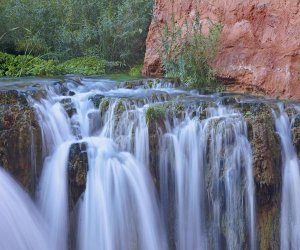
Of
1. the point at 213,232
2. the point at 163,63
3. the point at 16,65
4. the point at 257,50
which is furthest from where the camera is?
the point at 16,65

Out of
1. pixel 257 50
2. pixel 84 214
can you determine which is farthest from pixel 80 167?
pixel 257 50

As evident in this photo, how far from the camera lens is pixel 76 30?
1197cm

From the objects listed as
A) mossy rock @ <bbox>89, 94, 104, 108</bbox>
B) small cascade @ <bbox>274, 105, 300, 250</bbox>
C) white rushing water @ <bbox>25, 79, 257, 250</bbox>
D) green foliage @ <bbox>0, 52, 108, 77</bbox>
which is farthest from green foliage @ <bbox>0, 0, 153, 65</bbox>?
small cascade @ <bbox>274, 105, 300, 250</bbox>

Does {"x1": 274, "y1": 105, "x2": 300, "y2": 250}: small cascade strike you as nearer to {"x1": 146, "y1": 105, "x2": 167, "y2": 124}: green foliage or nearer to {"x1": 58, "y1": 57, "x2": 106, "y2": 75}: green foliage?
{"x1": 146, "y1": 105, "x2": 167, "y2": 124}: green foliage

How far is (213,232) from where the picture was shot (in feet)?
18.5

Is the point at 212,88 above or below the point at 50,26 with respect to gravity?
below

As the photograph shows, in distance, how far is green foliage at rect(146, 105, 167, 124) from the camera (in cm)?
591

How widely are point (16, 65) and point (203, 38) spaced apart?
3.89m

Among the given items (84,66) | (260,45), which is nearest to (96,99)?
(260,45)

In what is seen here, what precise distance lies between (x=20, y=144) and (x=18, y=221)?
987mm

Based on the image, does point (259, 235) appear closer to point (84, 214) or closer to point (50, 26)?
point (84, 214)

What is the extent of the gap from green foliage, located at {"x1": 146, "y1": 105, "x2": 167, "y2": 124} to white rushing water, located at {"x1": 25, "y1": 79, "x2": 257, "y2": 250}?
0.18 feet

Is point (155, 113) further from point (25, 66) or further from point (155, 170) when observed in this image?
point (25, 66)

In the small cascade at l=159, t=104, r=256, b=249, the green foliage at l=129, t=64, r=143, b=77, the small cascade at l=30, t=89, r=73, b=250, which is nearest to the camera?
the small cascade at l=30, t=89, r=73, b=250
